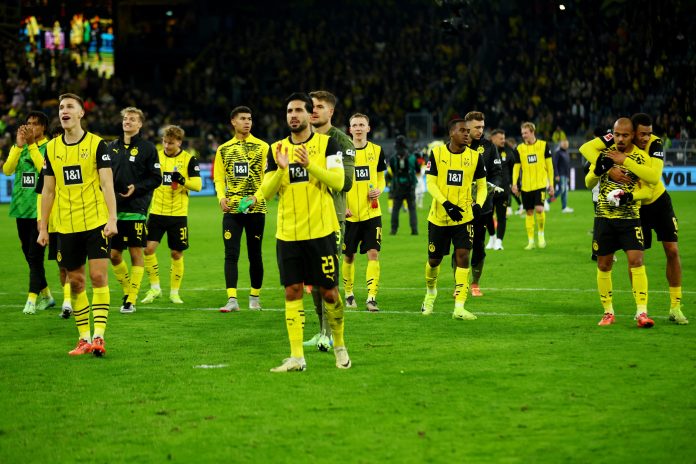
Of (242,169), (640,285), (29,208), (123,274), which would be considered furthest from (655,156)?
(29,208)

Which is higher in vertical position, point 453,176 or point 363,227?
point 453,176

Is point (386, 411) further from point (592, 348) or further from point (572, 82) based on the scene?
point (572, 82)

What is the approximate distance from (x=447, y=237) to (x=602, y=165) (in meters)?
2.09

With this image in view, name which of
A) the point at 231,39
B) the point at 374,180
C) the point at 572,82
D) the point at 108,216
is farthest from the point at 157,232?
the point at 231,39

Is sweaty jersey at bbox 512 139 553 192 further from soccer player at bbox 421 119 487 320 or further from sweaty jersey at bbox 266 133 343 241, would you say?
sweaty jersey at bbox 266 133 343 241

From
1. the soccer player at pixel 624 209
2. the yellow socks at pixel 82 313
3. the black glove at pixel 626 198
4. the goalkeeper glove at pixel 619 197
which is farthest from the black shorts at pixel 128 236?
the black glove at pixel 626 198

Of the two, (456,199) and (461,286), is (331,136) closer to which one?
(456,199)

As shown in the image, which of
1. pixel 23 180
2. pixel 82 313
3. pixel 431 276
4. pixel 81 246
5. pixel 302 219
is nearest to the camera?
pixel 302 219

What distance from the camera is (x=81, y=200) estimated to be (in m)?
10.2

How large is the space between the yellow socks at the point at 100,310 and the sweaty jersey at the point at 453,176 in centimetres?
413

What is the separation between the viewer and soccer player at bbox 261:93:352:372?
916 cm

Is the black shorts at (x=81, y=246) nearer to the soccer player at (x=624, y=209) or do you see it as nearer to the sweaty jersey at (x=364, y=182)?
the sweaty jersey at (x=364, y=182)

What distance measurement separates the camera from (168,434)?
7.30m

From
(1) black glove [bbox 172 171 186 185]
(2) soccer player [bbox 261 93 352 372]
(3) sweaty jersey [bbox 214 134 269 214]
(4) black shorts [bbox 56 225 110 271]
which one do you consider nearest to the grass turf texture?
(2) soccer player [bbox 261 93 352 372]
